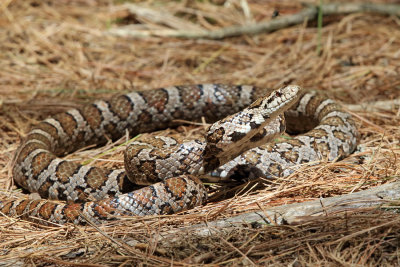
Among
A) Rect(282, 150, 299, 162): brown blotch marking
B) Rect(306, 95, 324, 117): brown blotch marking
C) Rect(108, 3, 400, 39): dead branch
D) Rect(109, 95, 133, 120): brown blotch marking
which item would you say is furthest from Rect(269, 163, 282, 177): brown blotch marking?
Rect(108, 3, 400, 39): dead branch

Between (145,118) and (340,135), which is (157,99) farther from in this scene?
(340,135)

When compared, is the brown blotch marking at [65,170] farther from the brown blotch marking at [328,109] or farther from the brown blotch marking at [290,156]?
the brown blotch marking at [328,109]

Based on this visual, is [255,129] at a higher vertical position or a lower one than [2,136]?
higher

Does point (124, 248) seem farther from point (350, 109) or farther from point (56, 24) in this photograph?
point (56, 24)

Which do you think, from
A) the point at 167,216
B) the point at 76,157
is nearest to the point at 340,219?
the point at 167,216

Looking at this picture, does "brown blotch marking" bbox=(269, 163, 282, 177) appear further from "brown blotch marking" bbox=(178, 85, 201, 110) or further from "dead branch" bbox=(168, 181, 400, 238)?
"brown blotch marking" bbox=(178, 85, 201, 110)

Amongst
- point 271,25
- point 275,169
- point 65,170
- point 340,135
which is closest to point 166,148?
point 275,169
